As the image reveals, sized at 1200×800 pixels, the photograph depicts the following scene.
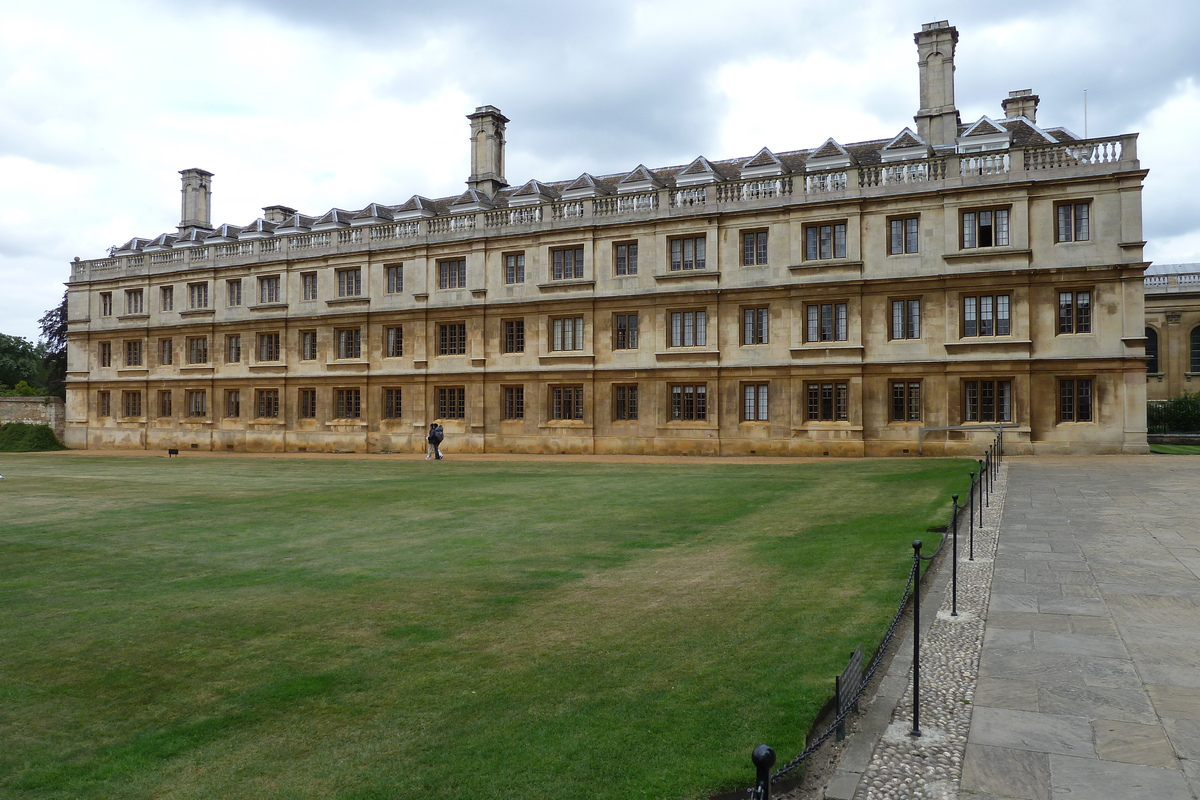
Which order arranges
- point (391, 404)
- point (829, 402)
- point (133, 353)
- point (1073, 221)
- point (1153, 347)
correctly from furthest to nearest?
point (1153, 347) → point (133, 353) → point (391, 404) → point (829, 402) → point (1073, 221)

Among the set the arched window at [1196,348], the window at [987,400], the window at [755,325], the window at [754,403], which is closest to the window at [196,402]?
the window at [754,403]

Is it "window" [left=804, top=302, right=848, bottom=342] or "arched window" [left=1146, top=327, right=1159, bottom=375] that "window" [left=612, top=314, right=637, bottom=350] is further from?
"arched window" [left=1146, top=327, right=1159, bottom=375]

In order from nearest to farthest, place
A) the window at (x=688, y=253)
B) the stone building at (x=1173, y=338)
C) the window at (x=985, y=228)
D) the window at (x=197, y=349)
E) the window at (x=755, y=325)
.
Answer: the window at (x=985, y=228)
the window at (x=755, y=325)
the window at (x=688, y=253)
the window at (x=197, y=349)
the stone building at (x=1173, y=338)

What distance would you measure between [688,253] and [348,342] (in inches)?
747

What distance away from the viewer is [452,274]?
39.1m

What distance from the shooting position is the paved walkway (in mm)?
4574

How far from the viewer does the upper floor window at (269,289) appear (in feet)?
143

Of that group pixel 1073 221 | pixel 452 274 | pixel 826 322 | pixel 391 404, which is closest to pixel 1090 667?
pixel 826 322

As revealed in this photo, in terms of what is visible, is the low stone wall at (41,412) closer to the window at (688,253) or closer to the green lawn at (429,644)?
the window at (688,253)

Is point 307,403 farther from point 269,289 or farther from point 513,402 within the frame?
point 513,402

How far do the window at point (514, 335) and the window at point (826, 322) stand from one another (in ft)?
43.6

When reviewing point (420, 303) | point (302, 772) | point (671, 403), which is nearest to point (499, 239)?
point (420, 303)

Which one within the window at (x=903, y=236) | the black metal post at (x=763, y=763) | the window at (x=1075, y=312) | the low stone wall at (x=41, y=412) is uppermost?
the window at (x=903, y=236)

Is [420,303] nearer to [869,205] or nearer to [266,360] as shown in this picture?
[266,360]
